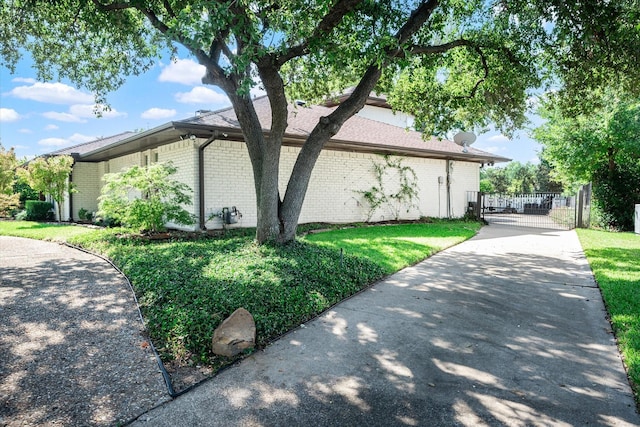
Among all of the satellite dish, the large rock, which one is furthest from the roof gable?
the large rock

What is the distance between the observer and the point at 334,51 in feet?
18.9

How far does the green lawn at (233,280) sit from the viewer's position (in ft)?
13.1

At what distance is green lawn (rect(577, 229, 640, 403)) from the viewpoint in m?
3.65

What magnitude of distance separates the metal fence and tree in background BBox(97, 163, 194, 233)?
1287 cm

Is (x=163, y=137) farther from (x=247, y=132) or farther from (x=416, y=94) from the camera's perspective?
(x=416, y=94)

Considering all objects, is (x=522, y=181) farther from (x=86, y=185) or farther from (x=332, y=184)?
(x=86, y=185)

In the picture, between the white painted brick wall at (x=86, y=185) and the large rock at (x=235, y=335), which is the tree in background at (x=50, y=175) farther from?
the large rock at (x=235, y=335)

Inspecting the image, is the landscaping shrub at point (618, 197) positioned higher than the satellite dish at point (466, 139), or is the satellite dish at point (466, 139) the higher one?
the satellite dish at point (466, 139)

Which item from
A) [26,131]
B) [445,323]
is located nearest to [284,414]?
[445,323]

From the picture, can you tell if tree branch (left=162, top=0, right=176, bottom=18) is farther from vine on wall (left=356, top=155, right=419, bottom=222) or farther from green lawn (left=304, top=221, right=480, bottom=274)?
vine on wall (left=356, top=155, right=419, bottom=222)

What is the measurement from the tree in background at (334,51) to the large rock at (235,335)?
2.73 metres

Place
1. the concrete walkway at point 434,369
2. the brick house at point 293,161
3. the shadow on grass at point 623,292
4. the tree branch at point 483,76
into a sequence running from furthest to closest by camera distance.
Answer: the brick house at point 293,161
the tree branch at point 483,76
the shadow on grass at point 623,292
the concrete walkway at point 434,369

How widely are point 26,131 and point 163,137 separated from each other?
121 ft

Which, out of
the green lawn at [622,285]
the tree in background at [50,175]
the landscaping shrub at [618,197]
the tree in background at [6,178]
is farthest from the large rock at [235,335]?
the tree in background at [6,178]
